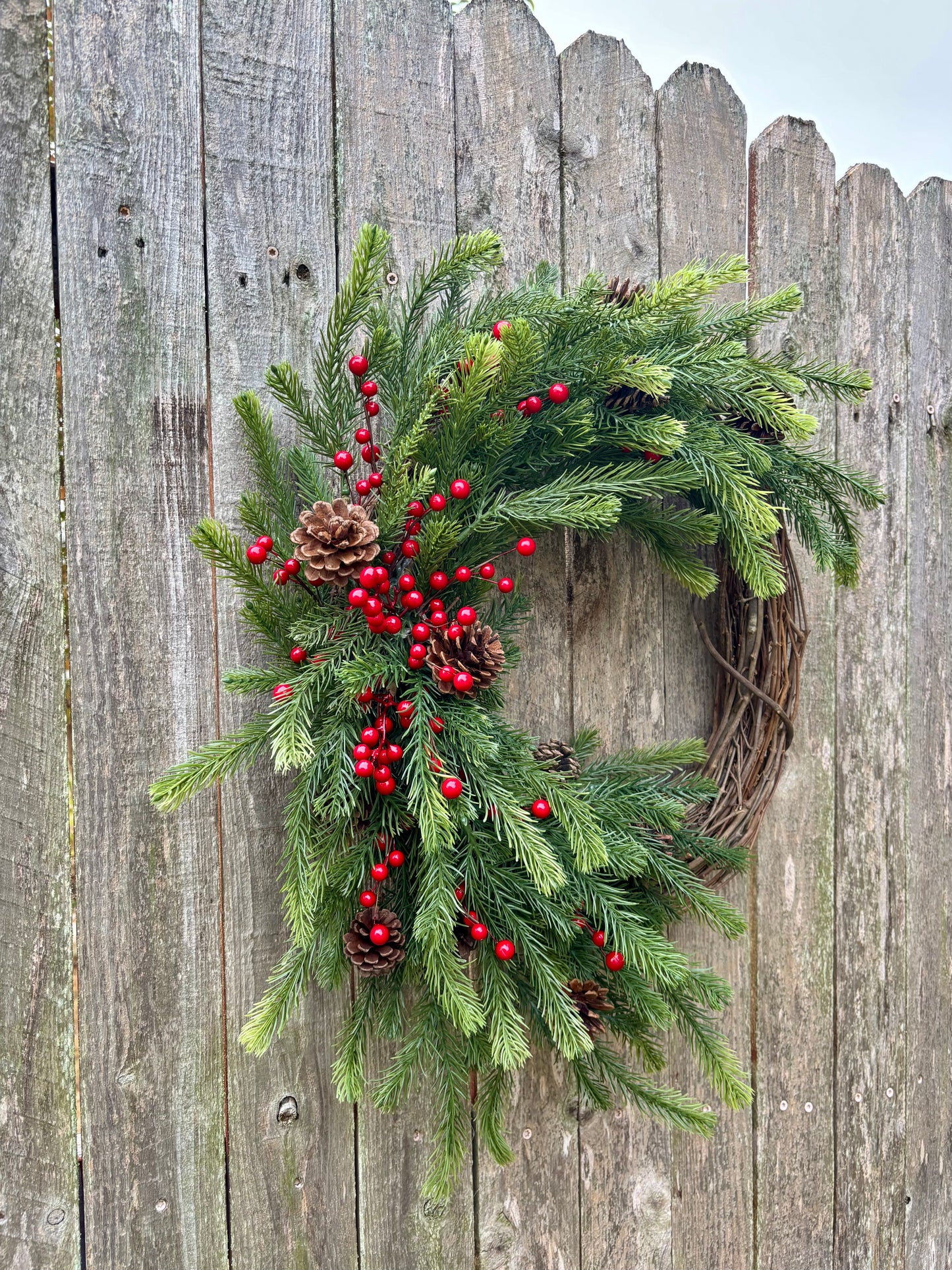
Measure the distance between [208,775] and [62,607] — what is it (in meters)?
0.26

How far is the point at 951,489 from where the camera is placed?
4.50 feet

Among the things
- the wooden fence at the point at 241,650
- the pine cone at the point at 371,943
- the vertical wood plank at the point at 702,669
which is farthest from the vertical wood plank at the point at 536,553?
the pine cone at the point at 371,943

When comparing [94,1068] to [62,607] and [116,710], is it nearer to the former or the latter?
[116,710]

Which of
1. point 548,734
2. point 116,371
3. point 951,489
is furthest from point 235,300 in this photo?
point 951,489

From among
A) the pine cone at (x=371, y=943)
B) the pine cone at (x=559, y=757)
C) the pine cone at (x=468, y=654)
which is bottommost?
the pine cone at (x=371, y=943)

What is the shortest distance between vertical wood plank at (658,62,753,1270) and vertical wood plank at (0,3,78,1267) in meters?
0.76

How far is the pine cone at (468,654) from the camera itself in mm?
802

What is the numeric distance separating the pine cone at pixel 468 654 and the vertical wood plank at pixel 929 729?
854mm

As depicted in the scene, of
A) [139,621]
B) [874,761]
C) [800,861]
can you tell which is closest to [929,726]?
[874,761]

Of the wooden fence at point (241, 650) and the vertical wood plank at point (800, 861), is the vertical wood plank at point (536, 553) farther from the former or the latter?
the vertical wood plank at point (800, 861)

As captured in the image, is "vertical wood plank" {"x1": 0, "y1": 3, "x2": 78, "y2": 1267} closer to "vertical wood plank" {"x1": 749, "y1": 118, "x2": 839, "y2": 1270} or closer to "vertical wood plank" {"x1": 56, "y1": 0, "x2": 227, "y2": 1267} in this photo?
"vertical wood plank" {"x1": 56, "y1": 0, "x2": 227, "y2": 1267}

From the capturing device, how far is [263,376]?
3.15 feet

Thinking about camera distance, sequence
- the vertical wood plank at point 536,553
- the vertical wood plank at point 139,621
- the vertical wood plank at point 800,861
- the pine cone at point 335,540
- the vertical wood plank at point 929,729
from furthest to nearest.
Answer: the vertical wood plank at point 929,729 < the vertical wood plank at point 800,861 < the vertical wood plank at point 536,553 < the vertical wood plank at point 139,621 < the pine cone at point 335,540

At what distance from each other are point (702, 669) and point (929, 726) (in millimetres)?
464
